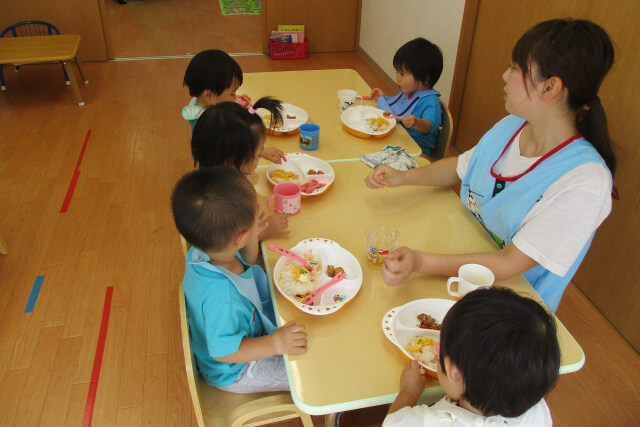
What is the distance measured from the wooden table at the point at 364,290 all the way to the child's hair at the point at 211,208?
7.7 inches

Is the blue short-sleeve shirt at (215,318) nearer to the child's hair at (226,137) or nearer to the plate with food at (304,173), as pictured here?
the child's hair at (226,137)

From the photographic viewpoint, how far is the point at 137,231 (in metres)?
2.60

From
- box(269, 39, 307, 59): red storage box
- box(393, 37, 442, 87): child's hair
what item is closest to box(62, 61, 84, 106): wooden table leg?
box(269, 39, 307, 59): red storage box

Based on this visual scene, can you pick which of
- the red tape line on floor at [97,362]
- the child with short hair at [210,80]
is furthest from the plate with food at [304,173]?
the red tape line on floor at [97,362]

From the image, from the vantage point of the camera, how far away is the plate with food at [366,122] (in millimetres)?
1955

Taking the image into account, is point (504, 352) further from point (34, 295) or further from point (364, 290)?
point (34, 295)

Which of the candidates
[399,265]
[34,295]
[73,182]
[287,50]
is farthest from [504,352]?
[287,50]

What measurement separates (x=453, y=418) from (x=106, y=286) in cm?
186

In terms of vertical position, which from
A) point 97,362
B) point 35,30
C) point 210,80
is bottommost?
point 97,362

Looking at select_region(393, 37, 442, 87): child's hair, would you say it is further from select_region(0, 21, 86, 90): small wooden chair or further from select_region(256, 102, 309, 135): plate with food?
select_region(0, 21, 86, 90): small wooden chair

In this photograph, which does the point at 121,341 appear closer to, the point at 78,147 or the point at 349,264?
the point at 349,264

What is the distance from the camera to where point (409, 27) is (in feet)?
12.7

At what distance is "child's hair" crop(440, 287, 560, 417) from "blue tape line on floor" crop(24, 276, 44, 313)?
200cm

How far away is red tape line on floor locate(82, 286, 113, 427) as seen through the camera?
5.68ft
